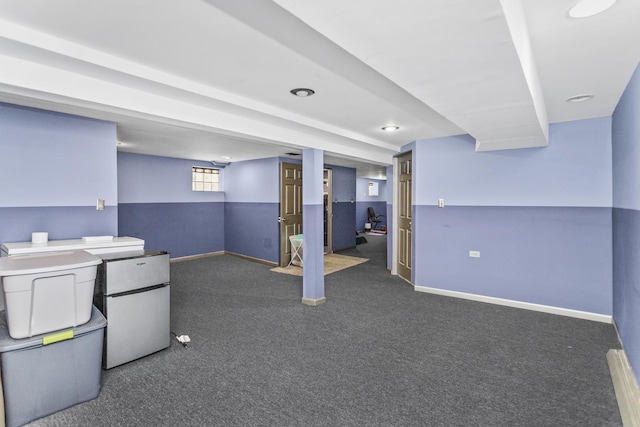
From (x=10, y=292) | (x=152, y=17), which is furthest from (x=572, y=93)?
(x=10, y=292)

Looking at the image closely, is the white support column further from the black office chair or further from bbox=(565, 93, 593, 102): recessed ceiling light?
the black office chair

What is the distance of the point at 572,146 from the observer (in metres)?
3.68

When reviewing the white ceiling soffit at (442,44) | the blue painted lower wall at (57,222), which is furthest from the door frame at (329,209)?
the white ceiling soffit at (442,44)

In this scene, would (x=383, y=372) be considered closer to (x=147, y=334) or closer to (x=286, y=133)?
(x=147, y=334)

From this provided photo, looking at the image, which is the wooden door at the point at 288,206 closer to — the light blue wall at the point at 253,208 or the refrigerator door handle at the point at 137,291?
the light blue wall at the point at 253,208

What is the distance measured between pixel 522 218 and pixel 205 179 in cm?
624

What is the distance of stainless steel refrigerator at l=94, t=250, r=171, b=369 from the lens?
2512 mm

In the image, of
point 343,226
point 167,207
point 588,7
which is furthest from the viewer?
point 343,226

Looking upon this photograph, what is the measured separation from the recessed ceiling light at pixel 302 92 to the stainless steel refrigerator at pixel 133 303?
1.81 metres

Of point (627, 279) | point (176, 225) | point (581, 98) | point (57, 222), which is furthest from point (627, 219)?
point (176, 225)

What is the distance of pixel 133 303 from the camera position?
262cm

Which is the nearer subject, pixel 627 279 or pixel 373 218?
pixel 627 279

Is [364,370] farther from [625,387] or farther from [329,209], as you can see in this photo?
[329,209]

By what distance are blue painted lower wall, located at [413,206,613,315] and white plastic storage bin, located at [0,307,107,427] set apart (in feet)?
13.3
